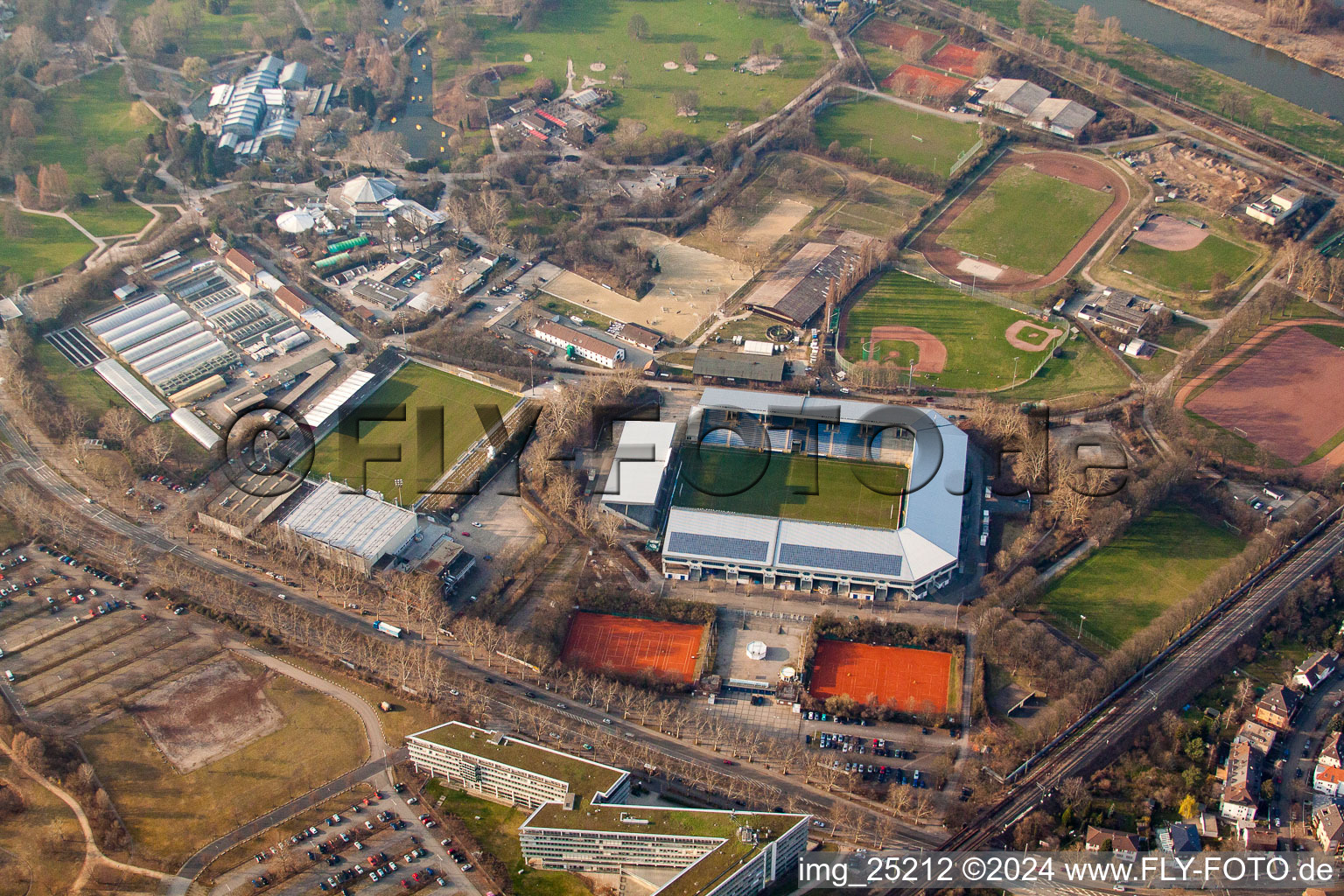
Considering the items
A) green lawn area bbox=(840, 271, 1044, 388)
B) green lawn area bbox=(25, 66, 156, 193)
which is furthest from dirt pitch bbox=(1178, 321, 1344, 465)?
green lawn area bbox=(25, 66, 156, 193)

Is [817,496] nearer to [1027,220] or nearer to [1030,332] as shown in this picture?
[1030,332]

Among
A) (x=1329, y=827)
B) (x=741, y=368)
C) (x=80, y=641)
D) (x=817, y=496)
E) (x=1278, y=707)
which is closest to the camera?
(x=1329, y=827)

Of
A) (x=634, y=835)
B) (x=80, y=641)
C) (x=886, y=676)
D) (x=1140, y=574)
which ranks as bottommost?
(x=80, y=641)

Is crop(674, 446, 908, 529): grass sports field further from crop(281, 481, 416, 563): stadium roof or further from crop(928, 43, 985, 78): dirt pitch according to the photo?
crop(928, 43, 985, 78): dirt pitch

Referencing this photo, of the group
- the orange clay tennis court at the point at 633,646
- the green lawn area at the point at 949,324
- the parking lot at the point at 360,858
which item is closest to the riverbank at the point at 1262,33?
the green lawn area at the point at 949,324

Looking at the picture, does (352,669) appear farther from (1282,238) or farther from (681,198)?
(1282,238)

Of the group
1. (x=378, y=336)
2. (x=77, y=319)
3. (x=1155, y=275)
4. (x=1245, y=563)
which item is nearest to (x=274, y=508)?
(x=378, y=336)

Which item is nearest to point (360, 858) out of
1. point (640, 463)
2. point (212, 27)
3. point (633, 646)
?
point (633, 646)
